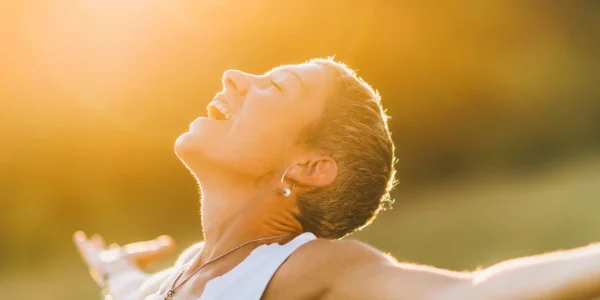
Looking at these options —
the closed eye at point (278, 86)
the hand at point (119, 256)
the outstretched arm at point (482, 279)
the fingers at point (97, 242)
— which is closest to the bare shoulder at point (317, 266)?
the outstretched arm at point (482, 279)

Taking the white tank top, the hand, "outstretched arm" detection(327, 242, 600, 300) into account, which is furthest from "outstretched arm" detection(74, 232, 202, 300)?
"outstretched arm" detection(327, 242, 600, 300)

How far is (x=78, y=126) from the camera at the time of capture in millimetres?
6781

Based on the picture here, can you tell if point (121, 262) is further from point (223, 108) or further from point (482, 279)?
point (482, 279)

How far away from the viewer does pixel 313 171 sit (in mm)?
1652

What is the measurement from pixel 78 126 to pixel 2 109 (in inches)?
30.4

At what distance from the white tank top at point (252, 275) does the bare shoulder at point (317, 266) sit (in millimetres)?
22

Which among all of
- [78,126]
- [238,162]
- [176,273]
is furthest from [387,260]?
[78,126]

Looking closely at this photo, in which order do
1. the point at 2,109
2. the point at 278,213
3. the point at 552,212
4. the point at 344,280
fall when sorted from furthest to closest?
1. the point at 2,109
2. the point at 552,212
3. the point at 278,213
4. the point at 344,280

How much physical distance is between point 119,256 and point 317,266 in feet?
4.07

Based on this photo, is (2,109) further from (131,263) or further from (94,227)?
(131,263)

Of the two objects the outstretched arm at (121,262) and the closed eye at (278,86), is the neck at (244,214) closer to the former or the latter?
the closed eye at (278,86)

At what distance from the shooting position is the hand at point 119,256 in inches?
91.7

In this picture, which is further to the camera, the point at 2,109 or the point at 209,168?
the point at 2,109

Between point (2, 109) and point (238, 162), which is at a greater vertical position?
point (2, 109)
